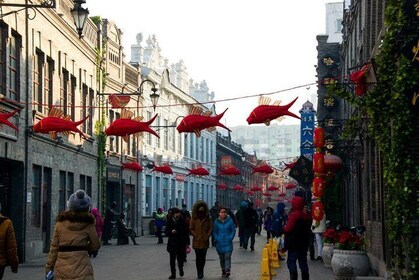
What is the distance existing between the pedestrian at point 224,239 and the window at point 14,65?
839 centimetres

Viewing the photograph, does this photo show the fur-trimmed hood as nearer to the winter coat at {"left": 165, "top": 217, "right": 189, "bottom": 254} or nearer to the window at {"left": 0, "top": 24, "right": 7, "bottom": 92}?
the winter coat at {"left": 165, "top": 217, "right": 189, "bottom": 254}

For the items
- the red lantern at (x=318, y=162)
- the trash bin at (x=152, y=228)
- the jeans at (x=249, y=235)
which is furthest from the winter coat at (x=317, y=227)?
the trash bin at (x=152, y=228)

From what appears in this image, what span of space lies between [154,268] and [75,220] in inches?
521

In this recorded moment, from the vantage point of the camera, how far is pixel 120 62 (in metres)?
44.9

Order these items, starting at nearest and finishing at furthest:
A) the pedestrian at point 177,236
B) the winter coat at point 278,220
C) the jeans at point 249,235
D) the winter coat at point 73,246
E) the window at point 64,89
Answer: the winter coat at point 73,246
the pedestrian at point 177,236
the winter coat at point 278,220
the jeans at point 249,235
the window at point 64,89

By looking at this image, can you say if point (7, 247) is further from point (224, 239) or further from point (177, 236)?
point (224, 239)

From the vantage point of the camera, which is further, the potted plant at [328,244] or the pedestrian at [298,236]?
→ the potted plant at [328,244]

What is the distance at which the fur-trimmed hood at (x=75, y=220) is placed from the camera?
1027cm

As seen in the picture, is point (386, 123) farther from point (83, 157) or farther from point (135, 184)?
point (135, 184)

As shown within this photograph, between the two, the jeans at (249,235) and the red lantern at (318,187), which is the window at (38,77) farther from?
the red lantern at (318,187)

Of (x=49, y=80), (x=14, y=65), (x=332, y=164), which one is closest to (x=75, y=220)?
(x=14, y=65)

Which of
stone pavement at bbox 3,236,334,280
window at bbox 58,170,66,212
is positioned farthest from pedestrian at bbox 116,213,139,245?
stone pavement at bbox 3,236,334,280

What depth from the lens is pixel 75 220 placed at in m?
10.3

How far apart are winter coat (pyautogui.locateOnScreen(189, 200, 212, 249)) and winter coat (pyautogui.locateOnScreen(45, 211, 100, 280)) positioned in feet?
29.5
